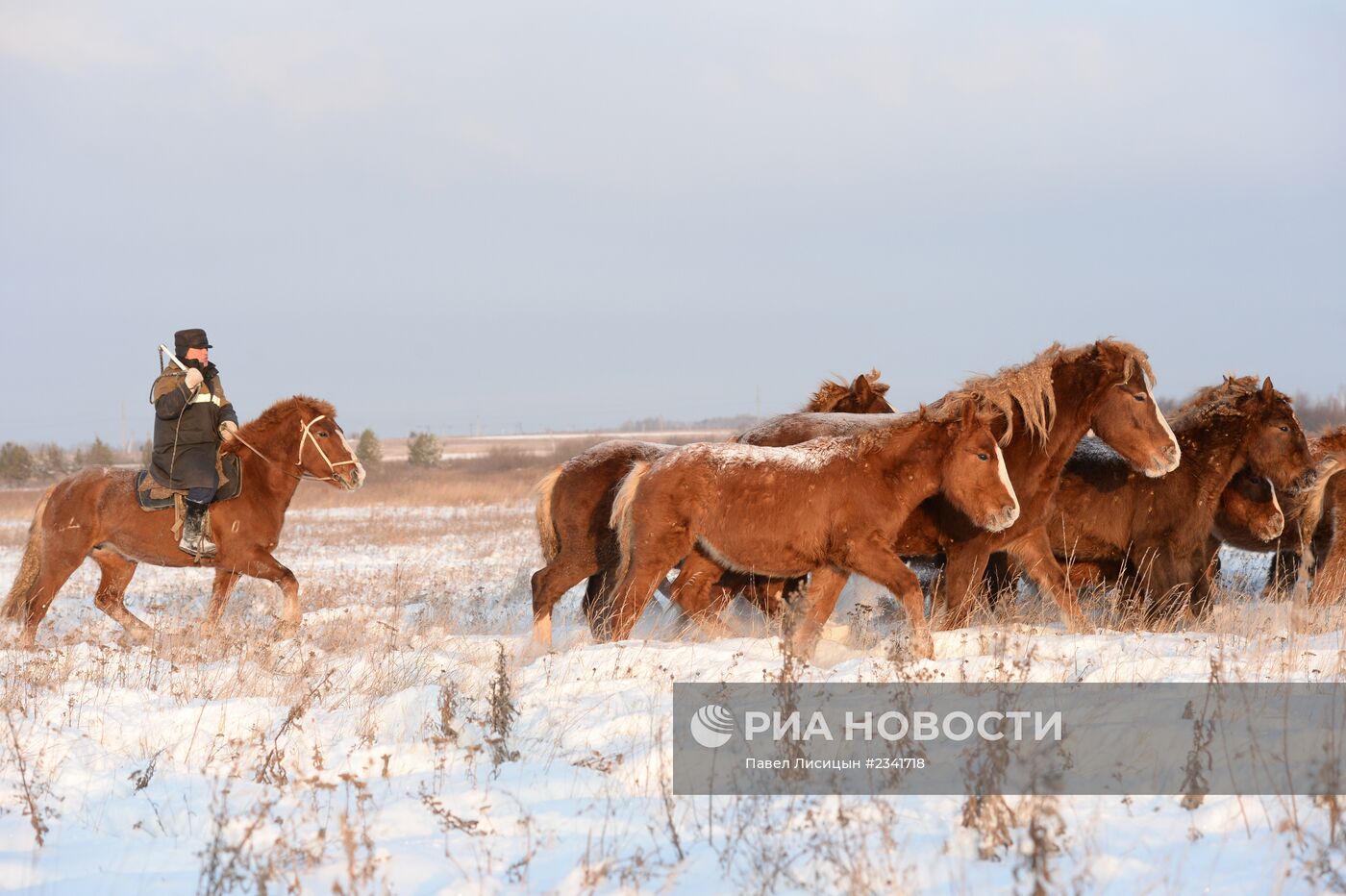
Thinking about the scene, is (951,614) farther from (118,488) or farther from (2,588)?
(2,588)

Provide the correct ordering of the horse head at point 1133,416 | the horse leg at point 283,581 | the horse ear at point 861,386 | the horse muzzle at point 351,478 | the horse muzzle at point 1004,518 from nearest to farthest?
the horse muzzle at point 1004,518 → the horse head at point 1133,416 → the horse leg at point 283,581 → the horse muzzle at point 351,478 → the horse ear at point 861,386

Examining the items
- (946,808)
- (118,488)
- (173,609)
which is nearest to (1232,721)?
(946,808)

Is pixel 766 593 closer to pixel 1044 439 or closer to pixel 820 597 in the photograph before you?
pixel 820 597

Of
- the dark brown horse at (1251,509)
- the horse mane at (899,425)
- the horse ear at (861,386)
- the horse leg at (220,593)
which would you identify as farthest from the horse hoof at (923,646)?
the horse leg at (220,593)

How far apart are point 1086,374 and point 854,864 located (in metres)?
5.86

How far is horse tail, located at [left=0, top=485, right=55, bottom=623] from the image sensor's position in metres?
9.20

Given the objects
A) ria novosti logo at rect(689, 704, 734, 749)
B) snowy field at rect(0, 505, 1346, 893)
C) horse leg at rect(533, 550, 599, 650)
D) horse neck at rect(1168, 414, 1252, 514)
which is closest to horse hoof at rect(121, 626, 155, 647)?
snowy field at rect(0, 505, 1346, 893)

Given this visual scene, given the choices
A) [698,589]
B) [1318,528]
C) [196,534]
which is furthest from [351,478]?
[1318,528]

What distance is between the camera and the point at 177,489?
8961 mm

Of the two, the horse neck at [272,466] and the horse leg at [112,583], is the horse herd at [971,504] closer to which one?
the horse neck at [272,466]

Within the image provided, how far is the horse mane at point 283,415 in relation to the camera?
959 cm

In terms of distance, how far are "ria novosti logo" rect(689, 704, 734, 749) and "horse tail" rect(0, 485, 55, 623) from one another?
6508mm

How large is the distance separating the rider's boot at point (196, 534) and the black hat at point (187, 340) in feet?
4.47

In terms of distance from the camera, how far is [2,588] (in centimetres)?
1350
